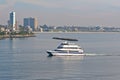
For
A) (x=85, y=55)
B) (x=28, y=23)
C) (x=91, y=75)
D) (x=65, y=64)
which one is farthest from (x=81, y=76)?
(x=28, y=23)

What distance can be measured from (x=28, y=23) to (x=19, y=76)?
132100 millimetres

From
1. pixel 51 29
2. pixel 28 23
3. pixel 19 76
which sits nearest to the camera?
pixel 19 76

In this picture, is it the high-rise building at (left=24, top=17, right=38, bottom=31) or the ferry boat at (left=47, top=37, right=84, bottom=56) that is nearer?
the ferry boat at (left=47, top=37, right=84, bottom=56)

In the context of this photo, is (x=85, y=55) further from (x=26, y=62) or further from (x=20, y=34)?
(x=20, y=34)

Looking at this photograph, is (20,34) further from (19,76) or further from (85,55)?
(19,76)

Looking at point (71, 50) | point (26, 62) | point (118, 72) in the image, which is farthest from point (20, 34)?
point (118, 72)

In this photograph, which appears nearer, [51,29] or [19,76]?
[19,76]

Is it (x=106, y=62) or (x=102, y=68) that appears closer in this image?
(x=102, y=68)

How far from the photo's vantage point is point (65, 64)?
93.9ft

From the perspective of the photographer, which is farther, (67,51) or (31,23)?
(31,23)

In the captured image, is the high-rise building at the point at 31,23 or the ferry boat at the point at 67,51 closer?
the ferry boat at the point at 67,51

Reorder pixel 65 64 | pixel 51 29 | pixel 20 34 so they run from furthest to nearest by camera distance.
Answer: pixel 51 29, pixel 20 34, pixel 65 64

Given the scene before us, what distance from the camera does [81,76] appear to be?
2252 cm

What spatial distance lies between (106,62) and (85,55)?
551cm
